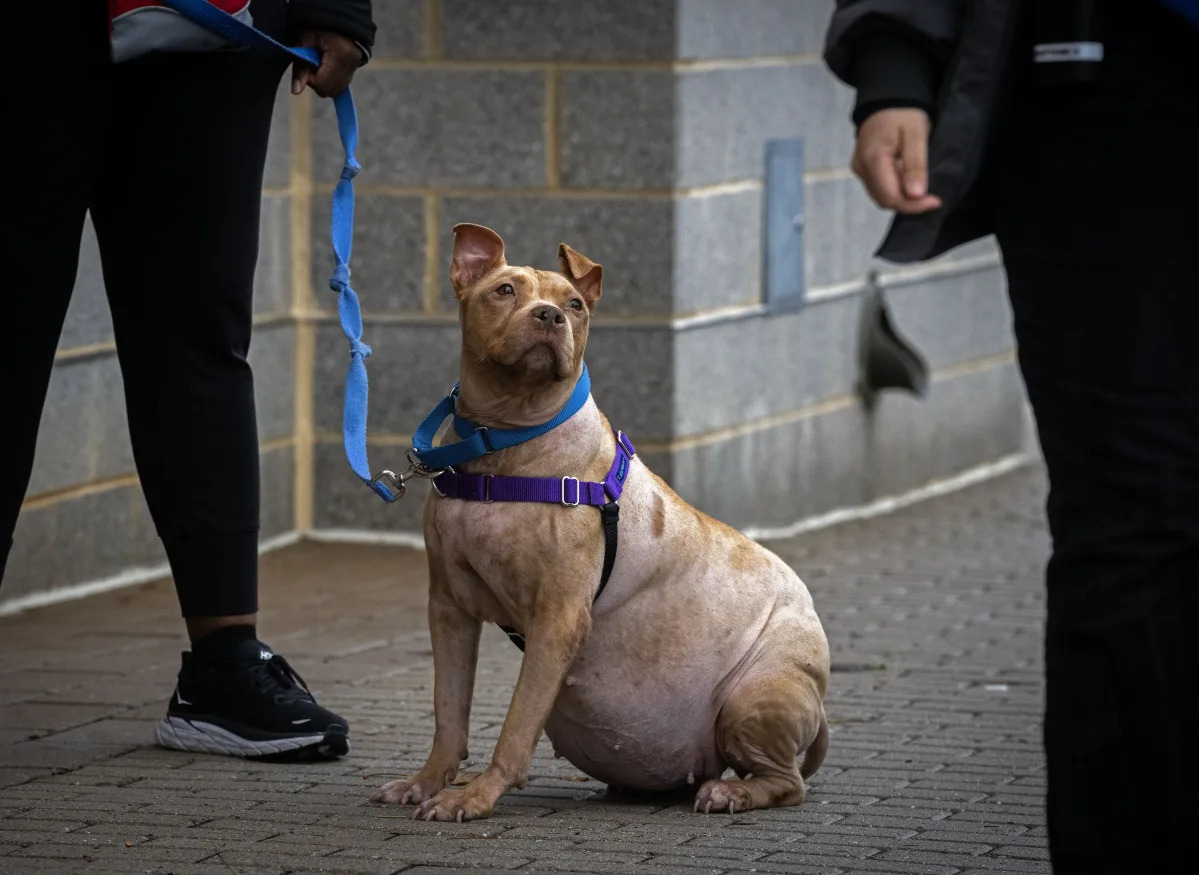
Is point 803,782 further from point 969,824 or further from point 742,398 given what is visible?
point 742,398

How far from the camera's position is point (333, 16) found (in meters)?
4.81

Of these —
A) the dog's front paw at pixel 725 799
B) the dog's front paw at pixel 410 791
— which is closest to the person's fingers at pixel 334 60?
the dog's front paw at pixel 410 791

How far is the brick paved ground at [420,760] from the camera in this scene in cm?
411

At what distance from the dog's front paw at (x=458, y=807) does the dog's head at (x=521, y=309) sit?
0.84 metres

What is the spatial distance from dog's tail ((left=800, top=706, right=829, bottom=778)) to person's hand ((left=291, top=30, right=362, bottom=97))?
1.77 metres

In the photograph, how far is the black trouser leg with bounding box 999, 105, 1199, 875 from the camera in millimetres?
2992

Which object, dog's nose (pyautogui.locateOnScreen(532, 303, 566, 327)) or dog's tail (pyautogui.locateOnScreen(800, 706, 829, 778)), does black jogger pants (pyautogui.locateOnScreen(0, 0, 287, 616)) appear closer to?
dog's nose (pyautogui.locateOnScreen(532, 303, 566, 327))

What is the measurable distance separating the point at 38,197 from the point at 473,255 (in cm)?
90

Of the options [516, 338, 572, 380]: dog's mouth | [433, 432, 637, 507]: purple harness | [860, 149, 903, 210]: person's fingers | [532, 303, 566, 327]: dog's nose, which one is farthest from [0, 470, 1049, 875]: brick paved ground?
[860, 149, 903, 210]: person's fingers

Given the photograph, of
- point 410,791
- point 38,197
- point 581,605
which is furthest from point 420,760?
point 38,197

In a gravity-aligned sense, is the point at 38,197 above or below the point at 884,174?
below

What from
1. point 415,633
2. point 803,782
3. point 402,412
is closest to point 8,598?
point 415,633

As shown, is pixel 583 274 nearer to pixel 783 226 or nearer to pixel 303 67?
pixel 303 67

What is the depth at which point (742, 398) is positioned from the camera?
9.10 m
